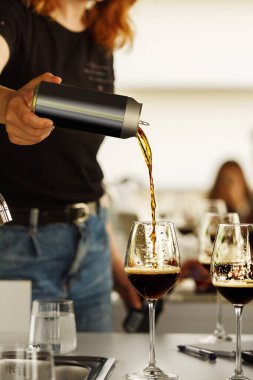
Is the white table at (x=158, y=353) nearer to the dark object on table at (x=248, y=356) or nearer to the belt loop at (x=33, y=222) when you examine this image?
the dark object on table at (x=248, y=356)

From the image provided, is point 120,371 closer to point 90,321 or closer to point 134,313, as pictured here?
point 134,313

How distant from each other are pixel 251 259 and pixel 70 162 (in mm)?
752

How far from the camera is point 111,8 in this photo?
1.92 meters

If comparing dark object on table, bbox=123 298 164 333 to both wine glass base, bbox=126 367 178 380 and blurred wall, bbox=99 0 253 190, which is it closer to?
wine glass base, bbox=126 367 178 380

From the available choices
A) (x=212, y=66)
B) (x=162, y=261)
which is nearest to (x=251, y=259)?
(x=162, y=261)

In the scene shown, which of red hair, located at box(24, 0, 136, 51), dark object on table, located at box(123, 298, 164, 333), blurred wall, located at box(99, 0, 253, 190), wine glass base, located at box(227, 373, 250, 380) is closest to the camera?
wine glass base, located at box(227, 373, 250, 380)

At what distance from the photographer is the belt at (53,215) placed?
1653 mm

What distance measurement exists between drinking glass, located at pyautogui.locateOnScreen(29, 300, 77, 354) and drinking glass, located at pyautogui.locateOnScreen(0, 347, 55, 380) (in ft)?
1.45

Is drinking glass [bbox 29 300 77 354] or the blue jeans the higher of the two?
the blue jeans

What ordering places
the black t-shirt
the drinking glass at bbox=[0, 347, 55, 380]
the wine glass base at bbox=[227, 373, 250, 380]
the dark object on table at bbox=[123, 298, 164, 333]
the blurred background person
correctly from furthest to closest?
the blurred background person → the black t-shirt → the dark object on table at bbox=[123, 298, 164, 333] → the wine glass base at bbox=[227, 373, 250, 380] → the drinking glass at bbox=[0, 347, 55, 380]

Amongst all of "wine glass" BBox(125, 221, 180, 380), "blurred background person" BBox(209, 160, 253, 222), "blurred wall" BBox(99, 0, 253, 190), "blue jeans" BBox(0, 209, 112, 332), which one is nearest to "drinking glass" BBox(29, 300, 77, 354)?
"wine glass" BBox(125, 221, 180, 380)

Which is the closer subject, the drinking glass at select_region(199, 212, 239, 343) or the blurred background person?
the drinking glass at select_region(199, 212, 239, 343)

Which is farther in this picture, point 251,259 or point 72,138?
point 72,138

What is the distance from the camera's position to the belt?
1653mm
